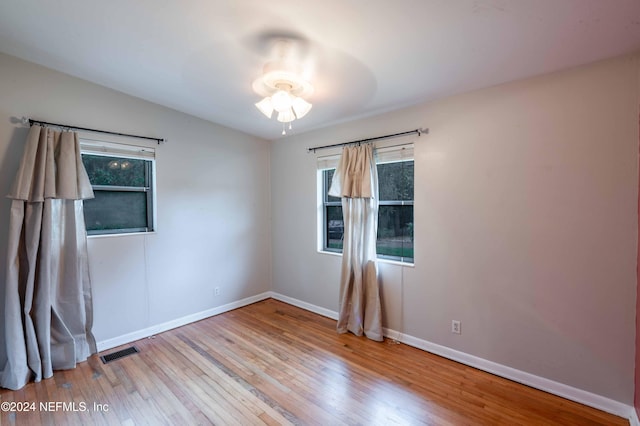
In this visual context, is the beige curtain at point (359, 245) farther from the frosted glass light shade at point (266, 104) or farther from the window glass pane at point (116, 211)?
the window glass pane at point (116, 211)

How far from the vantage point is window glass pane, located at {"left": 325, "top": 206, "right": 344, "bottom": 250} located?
362 centimetres

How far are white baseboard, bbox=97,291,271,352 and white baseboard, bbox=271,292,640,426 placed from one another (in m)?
2.07

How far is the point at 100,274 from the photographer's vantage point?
109 inches

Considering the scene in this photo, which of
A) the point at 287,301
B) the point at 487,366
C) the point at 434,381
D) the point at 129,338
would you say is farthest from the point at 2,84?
the point at 487,366

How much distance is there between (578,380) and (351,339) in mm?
1829

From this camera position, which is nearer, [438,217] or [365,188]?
[438,217]

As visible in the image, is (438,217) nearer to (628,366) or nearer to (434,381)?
(434,381)

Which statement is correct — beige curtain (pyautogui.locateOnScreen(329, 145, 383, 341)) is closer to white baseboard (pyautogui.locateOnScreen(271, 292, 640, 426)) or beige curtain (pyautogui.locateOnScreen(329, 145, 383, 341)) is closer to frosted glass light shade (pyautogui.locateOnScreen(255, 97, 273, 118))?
white baseboard (pyautogui.locateOnScreen(271, 292, 640, 426))

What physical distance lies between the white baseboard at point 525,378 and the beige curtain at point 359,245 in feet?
1.01

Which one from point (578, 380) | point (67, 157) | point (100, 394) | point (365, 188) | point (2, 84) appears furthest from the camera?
point (365, 188)

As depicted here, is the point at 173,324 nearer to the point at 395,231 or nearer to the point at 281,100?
the point at 395,231

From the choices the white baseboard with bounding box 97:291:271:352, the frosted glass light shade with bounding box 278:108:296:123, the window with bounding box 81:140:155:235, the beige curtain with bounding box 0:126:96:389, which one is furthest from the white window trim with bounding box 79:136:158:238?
the frosted glass light shade with bounding box 278:108:296:123

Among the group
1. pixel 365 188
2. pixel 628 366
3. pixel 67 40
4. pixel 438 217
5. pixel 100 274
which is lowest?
pixel 628 366

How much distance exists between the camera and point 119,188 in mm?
2951
